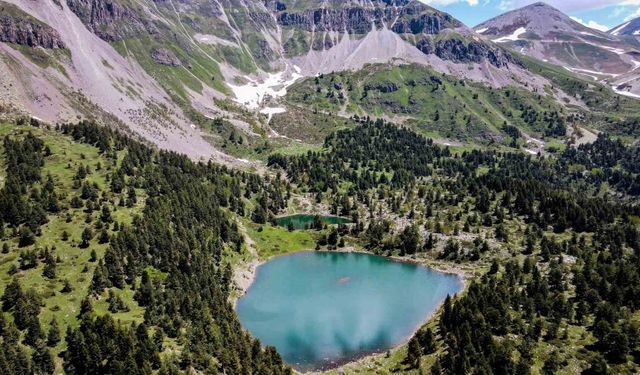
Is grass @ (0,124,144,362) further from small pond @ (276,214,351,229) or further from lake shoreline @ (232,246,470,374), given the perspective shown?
small pond @ (276,214,351,229)

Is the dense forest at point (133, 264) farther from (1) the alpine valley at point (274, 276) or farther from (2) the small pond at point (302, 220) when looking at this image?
(2) the small pond at point (302, 220)

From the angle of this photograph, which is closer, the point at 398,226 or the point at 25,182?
the point at 25,182

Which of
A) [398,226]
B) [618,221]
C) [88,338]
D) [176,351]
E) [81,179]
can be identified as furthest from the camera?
[398,226]

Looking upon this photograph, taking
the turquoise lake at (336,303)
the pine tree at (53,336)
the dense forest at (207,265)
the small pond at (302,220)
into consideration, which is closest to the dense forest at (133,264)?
the pine tree at (53,336)

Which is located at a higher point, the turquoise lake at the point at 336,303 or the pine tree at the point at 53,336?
the pine tree at the point at 53,336

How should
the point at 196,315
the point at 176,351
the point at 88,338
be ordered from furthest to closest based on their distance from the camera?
1. the point at 196,315
2. the point at 176,351
3. the point at 88,338

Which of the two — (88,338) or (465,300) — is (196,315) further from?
(465,300)

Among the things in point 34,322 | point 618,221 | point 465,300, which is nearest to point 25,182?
point 34,322

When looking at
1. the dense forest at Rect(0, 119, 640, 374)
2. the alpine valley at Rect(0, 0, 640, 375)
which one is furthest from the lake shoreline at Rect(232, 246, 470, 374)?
the dense forest at Rect(0, 119, 640, 374)

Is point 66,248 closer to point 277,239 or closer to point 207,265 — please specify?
point 207,265
